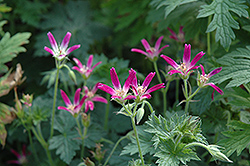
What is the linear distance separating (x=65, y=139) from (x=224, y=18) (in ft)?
3.43

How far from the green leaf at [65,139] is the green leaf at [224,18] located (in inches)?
35.0

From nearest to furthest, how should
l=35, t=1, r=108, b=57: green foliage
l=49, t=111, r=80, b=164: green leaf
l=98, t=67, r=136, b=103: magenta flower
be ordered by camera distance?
l=98, t=67, r=136, b=103: magenta flower, l=49, t=111, r=80, b=164: green leaf, l=35, t=1, r=108, b=57: green foliage

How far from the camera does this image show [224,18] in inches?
48.3

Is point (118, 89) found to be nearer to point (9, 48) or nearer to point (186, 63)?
point (186, 63)

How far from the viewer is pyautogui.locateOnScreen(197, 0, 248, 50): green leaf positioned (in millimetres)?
1204

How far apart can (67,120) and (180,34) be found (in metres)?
0.89

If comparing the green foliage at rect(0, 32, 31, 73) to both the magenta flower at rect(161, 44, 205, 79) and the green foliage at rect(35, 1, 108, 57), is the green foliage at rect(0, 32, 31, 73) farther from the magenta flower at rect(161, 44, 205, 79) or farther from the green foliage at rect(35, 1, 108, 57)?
the magenta flower at rect(161, 44, 205, 79)

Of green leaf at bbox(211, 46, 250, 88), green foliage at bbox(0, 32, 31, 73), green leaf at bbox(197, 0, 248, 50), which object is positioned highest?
green leaf at bbox(197, 0, 248, 50)

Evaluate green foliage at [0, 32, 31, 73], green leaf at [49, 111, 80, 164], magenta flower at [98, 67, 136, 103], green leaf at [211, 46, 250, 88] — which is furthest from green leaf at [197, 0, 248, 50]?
green foliage at [0, 32, 31, 73]

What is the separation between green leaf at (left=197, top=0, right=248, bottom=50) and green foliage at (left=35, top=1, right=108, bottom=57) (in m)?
1.15

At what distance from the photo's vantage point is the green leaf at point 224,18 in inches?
47.4

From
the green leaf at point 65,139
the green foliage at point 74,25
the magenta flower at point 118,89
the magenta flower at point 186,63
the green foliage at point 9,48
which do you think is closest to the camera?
the magenta flower at point 118,89

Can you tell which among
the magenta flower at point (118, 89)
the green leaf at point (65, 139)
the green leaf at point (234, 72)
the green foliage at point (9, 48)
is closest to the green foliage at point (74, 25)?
the green foliage at point (9, 48)

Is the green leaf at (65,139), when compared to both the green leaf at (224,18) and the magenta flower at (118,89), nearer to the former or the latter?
the magenta flower at (118,89)
